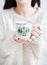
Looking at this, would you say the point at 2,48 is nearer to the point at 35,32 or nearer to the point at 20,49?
the point at 20,49

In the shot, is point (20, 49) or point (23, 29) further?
point (20, 49)

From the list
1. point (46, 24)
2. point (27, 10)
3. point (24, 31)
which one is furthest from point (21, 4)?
point (24, 31)

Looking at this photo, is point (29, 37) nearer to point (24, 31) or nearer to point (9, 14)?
point (24, 31)

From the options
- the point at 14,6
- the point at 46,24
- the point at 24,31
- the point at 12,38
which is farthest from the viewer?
the point at 14,6

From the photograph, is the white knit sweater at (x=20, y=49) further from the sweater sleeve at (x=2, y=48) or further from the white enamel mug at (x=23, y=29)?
the white enamel mug at (x=23, y=29)

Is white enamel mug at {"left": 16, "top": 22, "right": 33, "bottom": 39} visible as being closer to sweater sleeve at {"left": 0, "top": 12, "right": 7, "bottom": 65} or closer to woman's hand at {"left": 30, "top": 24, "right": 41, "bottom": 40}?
woman's hand at {"left": 30, "top": 24, "right": 41, "bottom": 40}

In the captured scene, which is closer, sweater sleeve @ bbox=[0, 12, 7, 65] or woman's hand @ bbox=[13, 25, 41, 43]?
woman's hand @ bbox=[13, 25, 41, 43]

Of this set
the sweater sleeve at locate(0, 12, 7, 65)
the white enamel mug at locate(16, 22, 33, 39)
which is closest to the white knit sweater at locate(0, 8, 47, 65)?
the sweater sleeve at locate(0, 12, 7, 65)

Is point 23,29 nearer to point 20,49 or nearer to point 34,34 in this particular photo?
point 34,34

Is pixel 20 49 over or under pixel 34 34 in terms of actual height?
under

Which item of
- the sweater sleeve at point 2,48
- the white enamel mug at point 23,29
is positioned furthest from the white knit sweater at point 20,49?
the white enamel mug at point 23,29

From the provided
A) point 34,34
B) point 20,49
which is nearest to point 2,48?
point 20,49

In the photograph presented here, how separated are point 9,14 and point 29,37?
0.32 m

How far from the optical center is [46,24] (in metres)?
1.33
